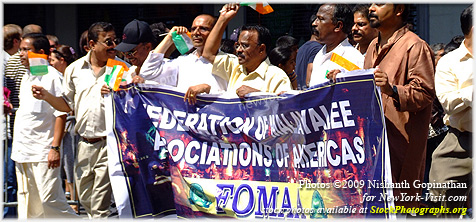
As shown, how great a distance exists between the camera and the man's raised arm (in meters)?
6.34

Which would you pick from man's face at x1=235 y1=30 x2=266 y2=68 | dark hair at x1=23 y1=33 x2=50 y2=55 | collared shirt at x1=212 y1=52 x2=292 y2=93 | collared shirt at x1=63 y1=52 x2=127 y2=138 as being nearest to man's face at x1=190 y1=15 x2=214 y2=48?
collared shirt at x1=212 y1=52 x2=292 y2=93

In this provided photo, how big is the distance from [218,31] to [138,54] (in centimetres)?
109

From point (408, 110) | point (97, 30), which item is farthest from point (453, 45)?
point (97, 30)

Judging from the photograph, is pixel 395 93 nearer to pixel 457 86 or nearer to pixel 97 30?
pixel 457 86

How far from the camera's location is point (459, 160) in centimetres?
565

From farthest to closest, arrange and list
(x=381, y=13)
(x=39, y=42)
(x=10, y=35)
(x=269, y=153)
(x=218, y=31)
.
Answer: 1. (x=10, y=35)
2. (x=39, y=42)
3. (x=218, y=31)
4. (x=269, y=153)
5. (x=381, y=13)

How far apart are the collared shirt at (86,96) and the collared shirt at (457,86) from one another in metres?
3.08

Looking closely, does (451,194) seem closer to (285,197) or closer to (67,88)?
(285,197)

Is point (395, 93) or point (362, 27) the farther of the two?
point (362, 27)

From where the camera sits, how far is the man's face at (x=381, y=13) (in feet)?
18.1

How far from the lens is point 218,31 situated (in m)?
6.38

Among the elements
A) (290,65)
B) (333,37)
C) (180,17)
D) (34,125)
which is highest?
(180,17)

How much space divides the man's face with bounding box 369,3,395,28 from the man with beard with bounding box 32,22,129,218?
8.92 ft

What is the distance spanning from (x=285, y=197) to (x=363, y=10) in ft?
5.17
